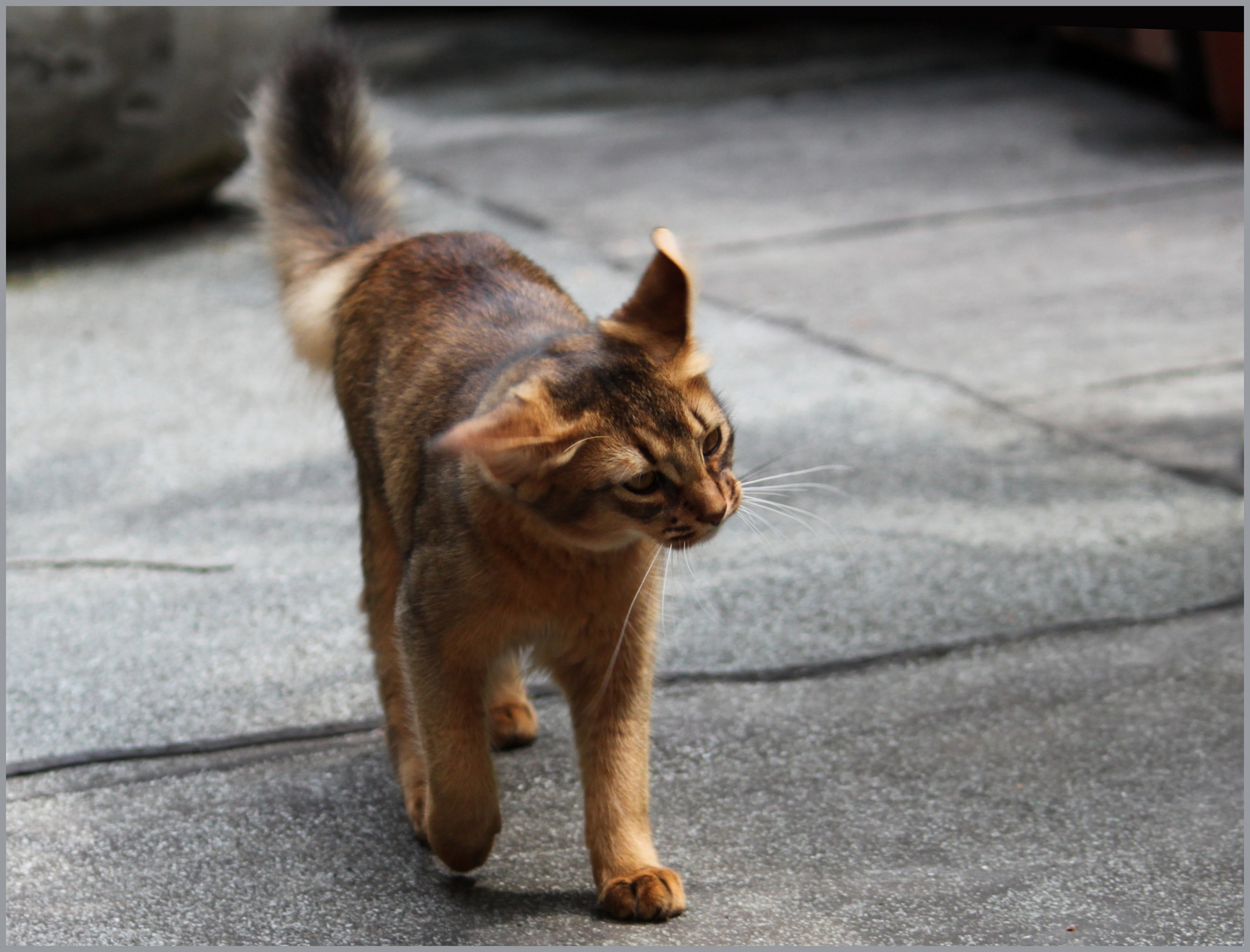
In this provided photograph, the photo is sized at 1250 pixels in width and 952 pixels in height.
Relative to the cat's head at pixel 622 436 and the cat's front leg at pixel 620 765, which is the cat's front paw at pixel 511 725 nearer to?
the cat's front leg at pixel 620 765

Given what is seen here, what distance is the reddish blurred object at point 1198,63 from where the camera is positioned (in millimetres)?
8047

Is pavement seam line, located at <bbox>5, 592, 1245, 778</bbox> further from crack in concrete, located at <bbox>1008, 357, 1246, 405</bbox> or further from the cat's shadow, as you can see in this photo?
crack in concrete, located at <bbox>1008, 357, 1246, 405</bbox>

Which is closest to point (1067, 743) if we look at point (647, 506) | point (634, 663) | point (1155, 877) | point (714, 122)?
point (1155, 877)

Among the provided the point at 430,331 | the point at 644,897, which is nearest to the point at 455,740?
the point at 644,897

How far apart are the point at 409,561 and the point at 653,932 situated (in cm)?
80

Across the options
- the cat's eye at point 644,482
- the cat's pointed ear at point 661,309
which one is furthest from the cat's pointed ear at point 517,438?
the cat's pointed ear at point 661,309

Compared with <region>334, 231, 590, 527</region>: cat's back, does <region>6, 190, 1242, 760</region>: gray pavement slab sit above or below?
below

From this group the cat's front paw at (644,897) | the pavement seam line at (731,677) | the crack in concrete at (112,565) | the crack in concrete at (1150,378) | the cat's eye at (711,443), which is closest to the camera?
the cat's eye at (711,443)

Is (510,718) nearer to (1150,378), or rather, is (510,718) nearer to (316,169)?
(316,169)

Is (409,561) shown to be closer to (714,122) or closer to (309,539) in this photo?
(309,539)

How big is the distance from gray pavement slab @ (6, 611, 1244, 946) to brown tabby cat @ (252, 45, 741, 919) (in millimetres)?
136

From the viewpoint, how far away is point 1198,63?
845 centimetres

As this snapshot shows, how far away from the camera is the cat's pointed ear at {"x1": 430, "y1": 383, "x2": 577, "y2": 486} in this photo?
2.08m

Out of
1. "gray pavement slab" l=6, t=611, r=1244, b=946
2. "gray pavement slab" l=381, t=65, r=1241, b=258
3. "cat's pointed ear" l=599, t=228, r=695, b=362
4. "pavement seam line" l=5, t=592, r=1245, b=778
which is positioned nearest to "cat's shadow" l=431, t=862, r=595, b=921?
"gray pavement slab" l=6, t=611, r=1244, b=946
